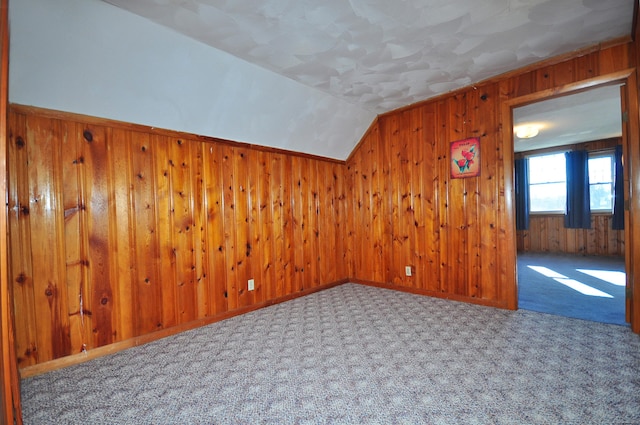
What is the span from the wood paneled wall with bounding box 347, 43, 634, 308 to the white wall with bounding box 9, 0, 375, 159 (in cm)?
130

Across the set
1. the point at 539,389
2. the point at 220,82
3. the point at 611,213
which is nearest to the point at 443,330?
the point at 539,389

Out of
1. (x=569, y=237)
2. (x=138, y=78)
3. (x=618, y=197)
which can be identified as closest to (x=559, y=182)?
(x=618, y=197)

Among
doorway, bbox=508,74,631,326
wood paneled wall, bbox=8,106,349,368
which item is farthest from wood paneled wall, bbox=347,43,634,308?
wood paneled wall, bbox=8,106,349,368

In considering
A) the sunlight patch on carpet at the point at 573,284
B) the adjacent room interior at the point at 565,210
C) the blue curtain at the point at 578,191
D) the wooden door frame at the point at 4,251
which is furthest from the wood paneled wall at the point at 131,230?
the blue curtain at the point at 578,191

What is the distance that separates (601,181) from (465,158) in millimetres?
5020

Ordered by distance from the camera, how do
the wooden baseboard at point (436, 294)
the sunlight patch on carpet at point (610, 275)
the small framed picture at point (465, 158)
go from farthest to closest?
the sunlight patch on carpet at point (610, 275) < the small framed picture at point (465, 158) < the wooden baseboard at point (436, 294)

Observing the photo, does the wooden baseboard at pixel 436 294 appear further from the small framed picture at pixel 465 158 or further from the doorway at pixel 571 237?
the small framed picture at pixel 465 158

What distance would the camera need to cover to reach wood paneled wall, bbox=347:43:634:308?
289cm

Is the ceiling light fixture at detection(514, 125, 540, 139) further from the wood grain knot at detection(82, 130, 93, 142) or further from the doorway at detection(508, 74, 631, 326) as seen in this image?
the wood grain knot at detection(82, 130, 93, 142)

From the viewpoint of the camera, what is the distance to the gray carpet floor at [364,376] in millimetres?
1436

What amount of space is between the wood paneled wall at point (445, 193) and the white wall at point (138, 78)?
1.30 meters

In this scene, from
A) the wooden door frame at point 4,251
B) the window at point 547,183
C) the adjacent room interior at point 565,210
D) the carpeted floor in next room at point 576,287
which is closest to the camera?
the wooden door frame at point 4,251

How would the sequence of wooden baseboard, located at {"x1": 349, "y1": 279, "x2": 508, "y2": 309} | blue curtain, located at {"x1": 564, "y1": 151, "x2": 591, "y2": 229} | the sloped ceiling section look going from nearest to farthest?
the sloped ceiling section, wooden baseboard, located at {"x1": 349, "y1": 279, "x2": 508, "y2": 309}, blue curtain, located at {"x1": 564, "y1": 151, "x2": 591, "y2": 229}

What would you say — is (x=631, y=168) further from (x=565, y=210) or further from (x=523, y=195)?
(x=523, y=195)
